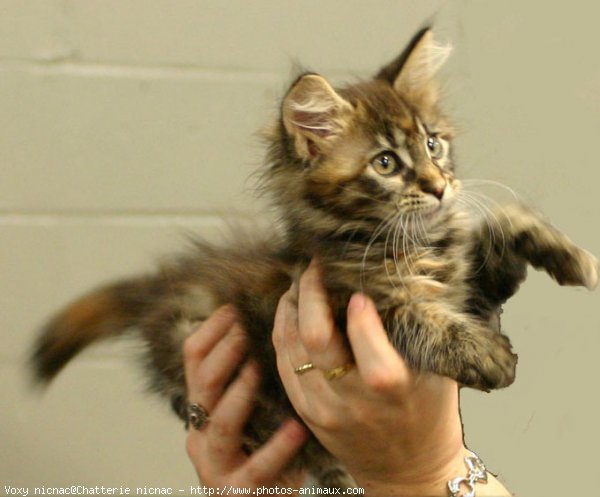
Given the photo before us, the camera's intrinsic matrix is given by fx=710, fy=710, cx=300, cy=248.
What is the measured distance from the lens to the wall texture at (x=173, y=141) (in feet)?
5.30

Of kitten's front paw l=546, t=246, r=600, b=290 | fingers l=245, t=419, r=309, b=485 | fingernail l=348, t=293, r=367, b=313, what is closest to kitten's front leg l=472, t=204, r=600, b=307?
kitten's front paw l=546, t=246, r=600, b=290

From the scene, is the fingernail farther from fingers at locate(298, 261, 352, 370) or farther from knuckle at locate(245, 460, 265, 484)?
knuckle at locate(245, 460, 265, 484)

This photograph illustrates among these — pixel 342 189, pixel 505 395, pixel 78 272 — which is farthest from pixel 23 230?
pixel 505 395

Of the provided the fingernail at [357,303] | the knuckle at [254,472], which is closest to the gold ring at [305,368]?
the fingernail at [357,303]

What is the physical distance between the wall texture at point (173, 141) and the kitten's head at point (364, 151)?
50cm

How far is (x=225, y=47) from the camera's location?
165 cm

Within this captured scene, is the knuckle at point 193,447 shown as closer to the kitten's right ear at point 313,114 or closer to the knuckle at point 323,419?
the knuckle at point 323,419

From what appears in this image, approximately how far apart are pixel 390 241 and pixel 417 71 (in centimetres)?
29

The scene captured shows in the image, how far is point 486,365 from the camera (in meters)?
0.90

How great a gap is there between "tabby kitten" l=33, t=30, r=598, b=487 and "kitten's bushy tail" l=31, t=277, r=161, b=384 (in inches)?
5.5

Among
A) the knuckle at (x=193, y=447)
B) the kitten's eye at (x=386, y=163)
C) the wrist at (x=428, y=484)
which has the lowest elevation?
the knuckle at (x=193, y=447)

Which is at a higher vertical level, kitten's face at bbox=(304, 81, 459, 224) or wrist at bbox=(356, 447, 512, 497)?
kitten's face at bbox=(304, 81, 459, 224)

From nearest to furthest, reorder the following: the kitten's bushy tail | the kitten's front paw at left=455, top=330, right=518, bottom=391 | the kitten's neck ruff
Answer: the kitten's front paw at left=455, top=330, right=518, bottom=391, the kitten's neck ruff, the kitten's bushy tail

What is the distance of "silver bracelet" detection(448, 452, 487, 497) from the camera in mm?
1024
